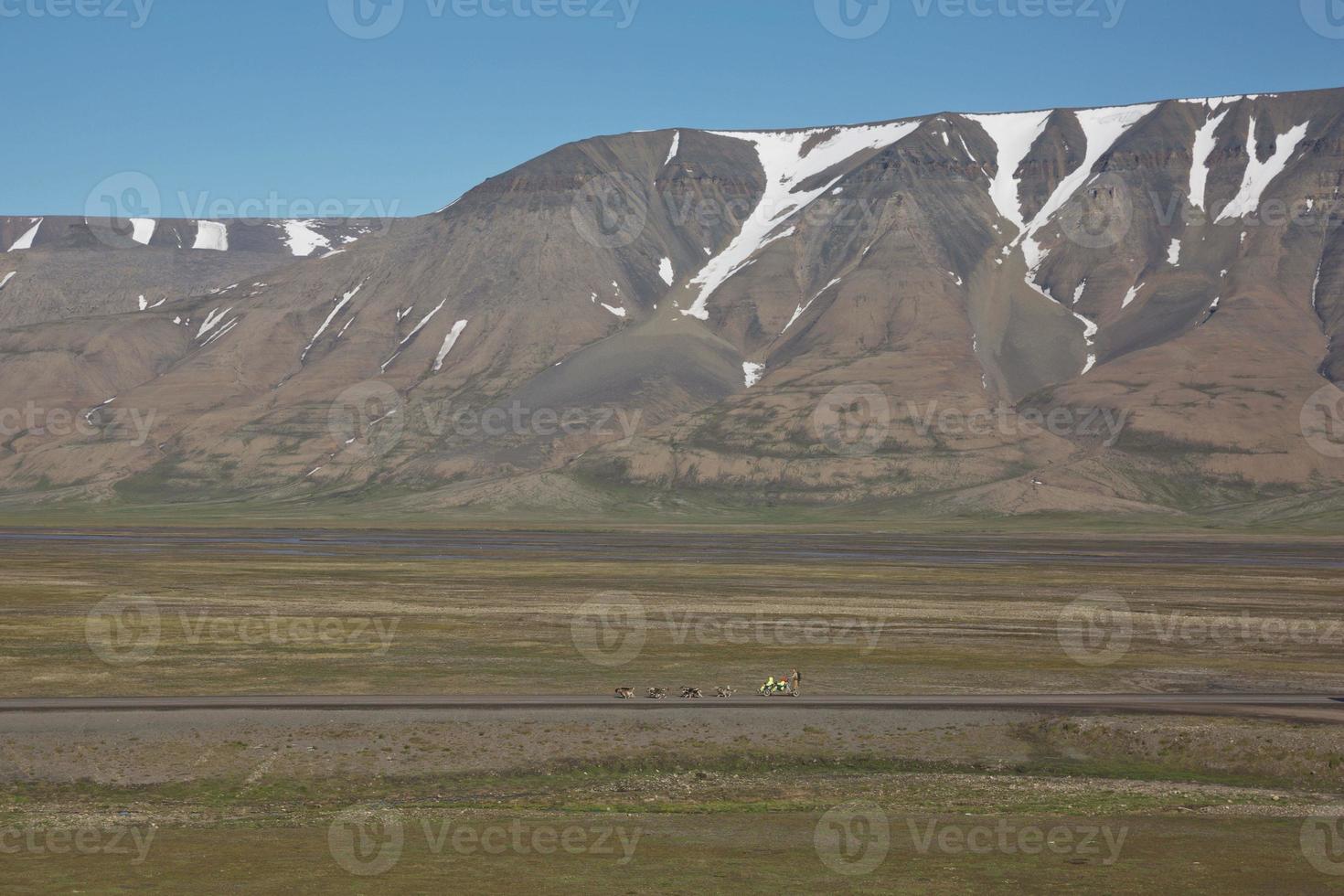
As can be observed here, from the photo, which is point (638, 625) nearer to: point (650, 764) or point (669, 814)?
point (650, 764)

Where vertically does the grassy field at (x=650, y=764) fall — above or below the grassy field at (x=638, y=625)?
above

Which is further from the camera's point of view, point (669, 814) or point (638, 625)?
point (638, 625)

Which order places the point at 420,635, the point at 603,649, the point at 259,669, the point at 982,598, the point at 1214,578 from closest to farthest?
the point at 259,669, the point at 603,649, the point at 420,635, the point at 982,598, the point at 1214,578

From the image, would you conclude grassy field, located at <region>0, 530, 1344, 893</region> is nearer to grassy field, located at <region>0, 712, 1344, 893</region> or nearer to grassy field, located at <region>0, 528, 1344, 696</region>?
grassy field, located at <region>0, 712, 1344, 893</region>

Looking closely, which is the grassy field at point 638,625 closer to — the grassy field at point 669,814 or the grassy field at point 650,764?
the grassy field at point 650,764

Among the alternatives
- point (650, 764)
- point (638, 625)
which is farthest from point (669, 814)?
point (638, 625)

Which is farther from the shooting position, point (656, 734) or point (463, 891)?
point (656, 734)

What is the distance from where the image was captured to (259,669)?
55438 millimetres

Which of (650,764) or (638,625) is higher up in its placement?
(650,764)

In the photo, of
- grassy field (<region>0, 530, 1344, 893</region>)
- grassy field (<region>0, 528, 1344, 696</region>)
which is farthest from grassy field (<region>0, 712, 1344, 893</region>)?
grassy field (<region>0, 528, 1344, 696</region>)

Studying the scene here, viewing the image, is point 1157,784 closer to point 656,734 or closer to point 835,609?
point 656,734

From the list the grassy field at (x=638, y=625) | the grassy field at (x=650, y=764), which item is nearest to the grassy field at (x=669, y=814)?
the grassy field at (x=650, y=764)

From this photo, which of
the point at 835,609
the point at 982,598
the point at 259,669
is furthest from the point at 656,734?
the point at 982,598

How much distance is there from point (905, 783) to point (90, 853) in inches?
796
